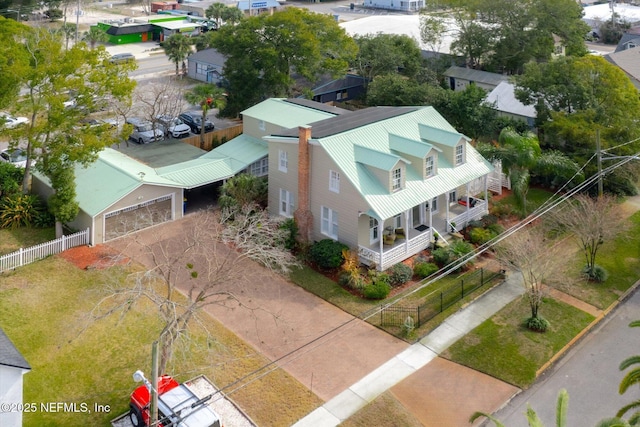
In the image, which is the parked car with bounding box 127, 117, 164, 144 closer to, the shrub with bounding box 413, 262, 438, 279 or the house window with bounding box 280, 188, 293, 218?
the house window with bounding box 280, 188, 293, 218

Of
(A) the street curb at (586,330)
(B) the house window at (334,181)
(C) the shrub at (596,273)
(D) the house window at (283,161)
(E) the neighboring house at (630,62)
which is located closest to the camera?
(A) the street curb at (586,330)

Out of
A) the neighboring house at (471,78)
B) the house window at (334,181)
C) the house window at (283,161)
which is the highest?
the neighboring house at (471,78)

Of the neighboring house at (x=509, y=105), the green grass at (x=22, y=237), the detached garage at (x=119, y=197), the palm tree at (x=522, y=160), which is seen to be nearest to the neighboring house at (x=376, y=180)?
the palm tree at (x=522, y=160)

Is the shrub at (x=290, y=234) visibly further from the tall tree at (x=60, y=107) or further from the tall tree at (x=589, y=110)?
the tall tree at (x=589, y=110)

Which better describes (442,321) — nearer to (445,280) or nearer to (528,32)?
(445,280)

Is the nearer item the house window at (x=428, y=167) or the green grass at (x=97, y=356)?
the green grass at (x=97, y=356)
